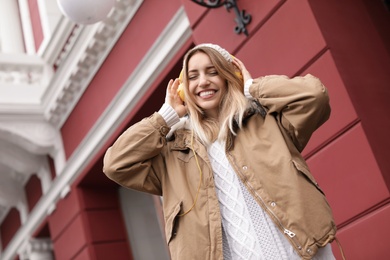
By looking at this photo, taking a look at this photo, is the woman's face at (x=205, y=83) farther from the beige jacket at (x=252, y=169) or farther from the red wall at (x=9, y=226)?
the red wall at (x=9, y=226)

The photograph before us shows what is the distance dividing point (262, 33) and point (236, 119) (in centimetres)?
162

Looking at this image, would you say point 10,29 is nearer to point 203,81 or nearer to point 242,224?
point 203,81

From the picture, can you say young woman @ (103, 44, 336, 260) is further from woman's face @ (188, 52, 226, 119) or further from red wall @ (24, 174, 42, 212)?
red wall @ (24, 174, 42, 212)

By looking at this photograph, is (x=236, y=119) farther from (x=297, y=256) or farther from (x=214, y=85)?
(x=297, y=256)

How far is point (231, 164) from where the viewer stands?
6.01 feet

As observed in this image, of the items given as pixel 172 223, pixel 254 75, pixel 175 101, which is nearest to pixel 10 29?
pixel 254 75

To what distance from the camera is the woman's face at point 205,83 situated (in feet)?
6.38

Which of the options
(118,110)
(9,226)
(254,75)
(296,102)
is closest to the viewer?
(296,102)

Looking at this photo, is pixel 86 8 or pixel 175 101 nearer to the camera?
pixel 175 101

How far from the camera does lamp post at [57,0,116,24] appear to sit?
3.49m

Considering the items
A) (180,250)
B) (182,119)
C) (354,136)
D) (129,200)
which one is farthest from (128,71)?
(180,250)

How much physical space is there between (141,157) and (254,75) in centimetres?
169

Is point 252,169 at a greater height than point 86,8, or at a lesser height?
lesser

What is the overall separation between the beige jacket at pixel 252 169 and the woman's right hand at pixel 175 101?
2.8 inches
